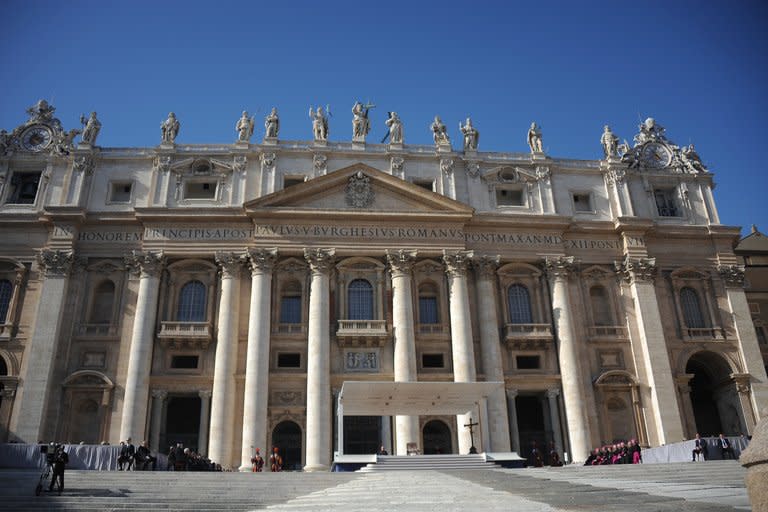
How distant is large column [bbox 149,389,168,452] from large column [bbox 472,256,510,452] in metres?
17.4

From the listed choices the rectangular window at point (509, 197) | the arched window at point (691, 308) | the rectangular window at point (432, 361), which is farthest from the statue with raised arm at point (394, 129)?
the arched window at point (691, 308)

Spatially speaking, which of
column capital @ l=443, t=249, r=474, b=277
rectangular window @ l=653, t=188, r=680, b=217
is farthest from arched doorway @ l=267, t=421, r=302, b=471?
rectangular window @ l=653, t=188, r=680, b=217

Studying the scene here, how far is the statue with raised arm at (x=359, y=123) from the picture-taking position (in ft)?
137

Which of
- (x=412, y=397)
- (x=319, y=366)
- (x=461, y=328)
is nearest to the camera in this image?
(x=412, y=397)

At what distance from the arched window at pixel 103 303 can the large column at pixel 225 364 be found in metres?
6.61

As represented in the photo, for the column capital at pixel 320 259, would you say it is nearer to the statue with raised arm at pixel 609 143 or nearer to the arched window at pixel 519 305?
the arched window at pixel 519 305

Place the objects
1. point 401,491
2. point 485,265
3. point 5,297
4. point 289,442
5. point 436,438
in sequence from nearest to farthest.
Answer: point 401,491, point 289,442, point 436,438, point 5,297, point 485,265

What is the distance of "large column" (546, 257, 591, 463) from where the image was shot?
3459 centimetres

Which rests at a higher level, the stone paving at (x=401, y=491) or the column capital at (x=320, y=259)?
the column capital at (x=320, y=259)

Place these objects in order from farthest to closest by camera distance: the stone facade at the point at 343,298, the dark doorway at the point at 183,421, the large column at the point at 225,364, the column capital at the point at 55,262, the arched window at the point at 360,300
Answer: the arched window at the point at 360,300 → the column capital at the point at 55,262 → the dark doorway at the point at 183,421 → the stone facade at the point at 343,298 → the large column at the point at 225,364

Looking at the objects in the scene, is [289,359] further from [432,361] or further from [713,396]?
[713,396]

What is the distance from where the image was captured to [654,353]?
122 feet

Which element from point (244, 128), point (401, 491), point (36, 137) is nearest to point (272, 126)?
point (244, 128)

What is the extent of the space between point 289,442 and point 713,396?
26.4 meters
